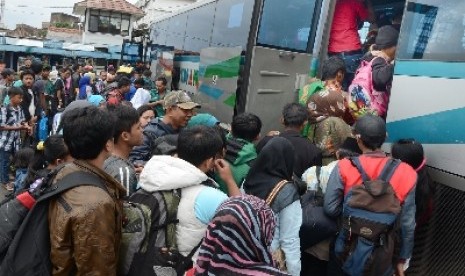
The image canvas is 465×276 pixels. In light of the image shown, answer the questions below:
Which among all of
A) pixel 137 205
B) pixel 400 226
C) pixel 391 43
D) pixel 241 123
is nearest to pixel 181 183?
pixel 137 205

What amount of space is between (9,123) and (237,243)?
6286 mm

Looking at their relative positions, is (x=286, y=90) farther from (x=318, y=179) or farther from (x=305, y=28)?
(x=318, y=179)

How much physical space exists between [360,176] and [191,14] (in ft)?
25.1

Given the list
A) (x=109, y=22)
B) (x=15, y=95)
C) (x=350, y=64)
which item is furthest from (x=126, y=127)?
(x=109, y=22)

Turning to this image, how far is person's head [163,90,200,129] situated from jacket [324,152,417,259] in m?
1.75

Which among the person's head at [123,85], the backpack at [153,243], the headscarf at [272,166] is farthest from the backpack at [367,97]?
the person's head at [123,85]

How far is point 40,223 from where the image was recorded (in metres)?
2.17

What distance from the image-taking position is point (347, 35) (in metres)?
6.82

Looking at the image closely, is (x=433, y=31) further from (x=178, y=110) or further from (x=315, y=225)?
(x=178, y=110)

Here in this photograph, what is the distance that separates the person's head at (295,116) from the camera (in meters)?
4.00

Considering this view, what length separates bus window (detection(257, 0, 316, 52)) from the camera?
631cm

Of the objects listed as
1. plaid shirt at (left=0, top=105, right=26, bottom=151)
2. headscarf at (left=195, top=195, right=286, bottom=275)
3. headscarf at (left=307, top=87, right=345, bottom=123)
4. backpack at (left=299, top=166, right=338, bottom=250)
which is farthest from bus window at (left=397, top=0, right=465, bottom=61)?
plaid shirt at (left=0, top=105, right=26, bottom=151)

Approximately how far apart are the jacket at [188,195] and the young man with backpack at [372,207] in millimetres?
1194

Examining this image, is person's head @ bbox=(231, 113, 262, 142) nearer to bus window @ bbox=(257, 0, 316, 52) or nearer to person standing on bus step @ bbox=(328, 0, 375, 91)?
bus window @ bbox=(257, 0, 316, 52)
